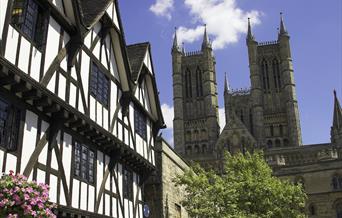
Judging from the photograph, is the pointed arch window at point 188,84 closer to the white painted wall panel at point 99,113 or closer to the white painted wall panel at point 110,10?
the white painted wall panel at point 110,10

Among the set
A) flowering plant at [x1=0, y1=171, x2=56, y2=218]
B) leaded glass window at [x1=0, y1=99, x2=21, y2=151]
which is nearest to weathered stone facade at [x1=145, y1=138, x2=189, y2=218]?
leaded glass window at [x1=0, y1=99, x2=21, y2=151]

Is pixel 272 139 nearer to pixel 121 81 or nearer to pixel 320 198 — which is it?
pixel 320 198

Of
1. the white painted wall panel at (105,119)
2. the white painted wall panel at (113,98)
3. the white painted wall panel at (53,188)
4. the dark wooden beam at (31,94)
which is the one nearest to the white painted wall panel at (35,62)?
the dark wooden beam at (31,94)

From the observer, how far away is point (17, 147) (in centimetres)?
1017

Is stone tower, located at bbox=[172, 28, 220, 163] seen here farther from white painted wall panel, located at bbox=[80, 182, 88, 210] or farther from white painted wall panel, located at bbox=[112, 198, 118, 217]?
white painted wall panel, located at bbox=[80, 182, 88, 210]

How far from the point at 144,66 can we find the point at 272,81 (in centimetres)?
6959

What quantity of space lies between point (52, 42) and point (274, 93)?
76461 millimetres

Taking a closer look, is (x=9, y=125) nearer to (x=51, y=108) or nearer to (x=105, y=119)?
(x=51, y=108)

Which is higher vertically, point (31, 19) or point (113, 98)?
point (31, 19)

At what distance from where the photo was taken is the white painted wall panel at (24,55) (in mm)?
10521

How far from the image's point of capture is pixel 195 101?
287 ft

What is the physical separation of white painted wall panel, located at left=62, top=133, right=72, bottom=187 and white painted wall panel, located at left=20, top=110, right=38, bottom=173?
1.45 m

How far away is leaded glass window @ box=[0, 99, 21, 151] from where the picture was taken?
9.91 meters

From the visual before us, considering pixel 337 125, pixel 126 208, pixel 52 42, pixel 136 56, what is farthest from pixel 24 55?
pixel 337 125
